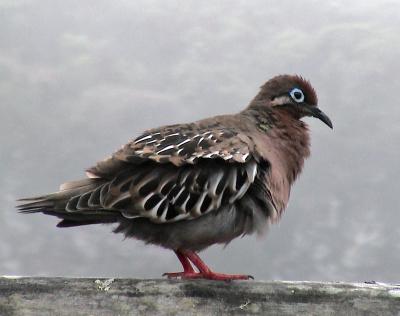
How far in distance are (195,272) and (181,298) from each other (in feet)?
2.18

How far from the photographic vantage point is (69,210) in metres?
3.30

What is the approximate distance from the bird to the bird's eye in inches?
24.8

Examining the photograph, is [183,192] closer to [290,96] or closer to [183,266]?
[183,266]

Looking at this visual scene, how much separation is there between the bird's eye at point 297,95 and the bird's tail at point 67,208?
134 cm

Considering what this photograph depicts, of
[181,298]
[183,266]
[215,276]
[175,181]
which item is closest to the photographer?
[181,298]

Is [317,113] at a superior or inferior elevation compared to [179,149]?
superior

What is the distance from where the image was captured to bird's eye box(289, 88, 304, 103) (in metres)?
4.21

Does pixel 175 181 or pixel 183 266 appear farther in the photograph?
pixel 183 266

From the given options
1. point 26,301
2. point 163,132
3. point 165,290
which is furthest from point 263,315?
point 163,132

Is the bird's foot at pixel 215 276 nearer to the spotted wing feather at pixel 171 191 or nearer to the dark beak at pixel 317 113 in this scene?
the spotted wing feather at pixel 171 191

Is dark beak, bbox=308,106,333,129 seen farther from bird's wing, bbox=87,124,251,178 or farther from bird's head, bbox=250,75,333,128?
bird's wing, bbox=87,124,251,178

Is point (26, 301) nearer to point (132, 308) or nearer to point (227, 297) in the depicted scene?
point (132, 308)

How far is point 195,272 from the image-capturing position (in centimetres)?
347

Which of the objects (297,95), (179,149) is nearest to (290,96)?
(297,95)
